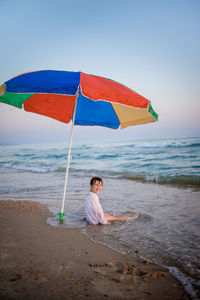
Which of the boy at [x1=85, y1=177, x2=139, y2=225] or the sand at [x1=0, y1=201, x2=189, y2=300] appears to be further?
the boy at [x1=85, y1=177, x2=139, y2=225]

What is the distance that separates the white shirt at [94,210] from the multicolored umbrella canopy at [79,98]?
1.75m

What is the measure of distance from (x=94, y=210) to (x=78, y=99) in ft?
8.08

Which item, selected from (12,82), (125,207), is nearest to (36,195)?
(125,207)

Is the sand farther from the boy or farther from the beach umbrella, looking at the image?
the beach umbrella

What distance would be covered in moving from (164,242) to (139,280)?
4.57ft

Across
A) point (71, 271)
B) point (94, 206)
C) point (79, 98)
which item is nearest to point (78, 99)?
point (79, 98)

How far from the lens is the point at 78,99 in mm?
4469

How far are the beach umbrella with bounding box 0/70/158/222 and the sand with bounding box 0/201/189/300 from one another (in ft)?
3.84

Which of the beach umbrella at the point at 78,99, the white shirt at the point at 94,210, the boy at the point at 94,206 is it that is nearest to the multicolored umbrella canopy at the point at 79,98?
the beach umbrella at the point at 78,99

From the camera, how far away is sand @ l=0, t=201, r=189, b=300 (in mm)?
1826

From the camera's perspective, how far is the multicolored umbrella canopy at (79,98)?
9.56ft

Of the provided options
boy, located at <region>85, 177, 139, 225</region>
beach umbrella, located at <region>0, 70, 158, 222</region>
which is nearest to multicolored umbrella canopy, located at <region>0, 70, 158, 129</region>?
beach umbrella, located at <region>0, 70, 158, 222</region>

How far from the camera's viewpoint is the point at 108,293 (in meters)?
1.84

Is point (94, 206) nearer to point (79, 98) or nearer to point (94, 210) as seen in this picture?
point (94, 210)
